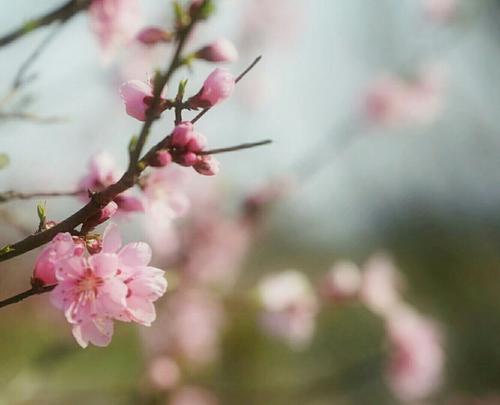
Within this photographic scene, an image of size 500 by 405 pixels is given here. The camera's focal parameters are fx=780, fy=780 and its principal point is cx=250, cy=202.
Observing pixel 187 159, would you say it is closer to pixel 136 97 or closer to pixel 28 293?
pixel 136 97

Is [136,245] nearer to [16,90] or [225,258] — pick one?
[16,90]

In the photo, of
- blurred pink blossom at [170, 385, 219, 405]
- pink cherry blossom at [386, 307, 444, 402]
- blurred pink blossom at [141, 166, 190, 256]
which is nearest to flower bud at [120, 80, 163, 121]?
blurred pink blossom at [141, 166, 190, 256]

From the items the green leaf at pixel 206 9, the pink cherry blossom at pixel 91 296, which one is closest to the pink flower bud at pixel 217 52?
the green leaf at pixel 206 9

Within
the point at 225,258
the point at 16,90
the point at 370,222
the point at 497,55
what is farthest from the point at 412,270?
the point at 16,90

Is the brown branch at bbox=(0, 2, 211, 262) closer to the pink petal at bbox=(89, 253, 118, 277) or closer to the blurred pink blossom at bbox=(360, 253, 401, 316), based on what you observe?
the pink petal at bbox=(89, 253, 118, 277)

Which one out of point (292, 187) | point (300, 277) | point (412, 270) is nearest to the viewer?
point (300, 277)

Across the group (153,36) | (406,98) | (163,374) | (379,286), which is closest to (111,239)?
(153,36)
